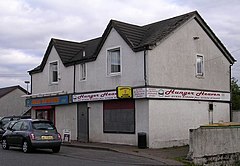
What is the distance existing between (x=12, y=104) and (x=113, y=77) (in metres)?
38.2

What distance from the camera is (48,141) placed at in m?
20.3

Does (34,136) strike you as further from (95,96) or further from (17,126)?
(95,96)

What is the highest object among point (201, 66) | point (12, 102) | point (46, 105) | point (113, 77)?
point (201, 66)

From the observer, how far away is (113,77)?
84.1ft

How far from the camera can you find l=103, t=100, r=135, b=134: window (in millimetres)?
24317

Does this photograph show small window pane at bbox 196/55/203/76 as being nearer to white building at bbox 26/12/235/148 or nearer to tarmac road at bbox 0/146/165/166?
white building at bbox 26/12/235/148

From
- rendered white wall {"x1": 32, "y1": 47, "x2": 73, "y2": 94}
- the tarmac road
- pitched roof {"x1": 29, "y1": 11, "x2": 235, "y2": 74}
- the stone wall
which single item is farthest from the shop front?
the stone wall

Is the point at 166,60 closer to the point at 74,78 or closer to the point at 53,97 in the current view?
the point at 74,78

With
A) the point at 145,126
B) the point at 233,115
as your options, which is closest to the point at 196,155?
the point at 145,126

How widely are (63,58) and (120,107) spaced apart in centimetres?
712

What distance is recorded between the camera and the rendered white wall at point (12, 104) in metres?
60.0

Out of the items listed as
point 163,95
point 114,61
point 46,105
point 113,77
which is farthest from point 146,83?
point 46,105

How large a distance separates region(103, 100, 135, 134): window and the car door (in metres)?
5.97

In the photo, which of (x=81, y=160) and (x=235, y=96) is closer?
(x=81, y=160)
